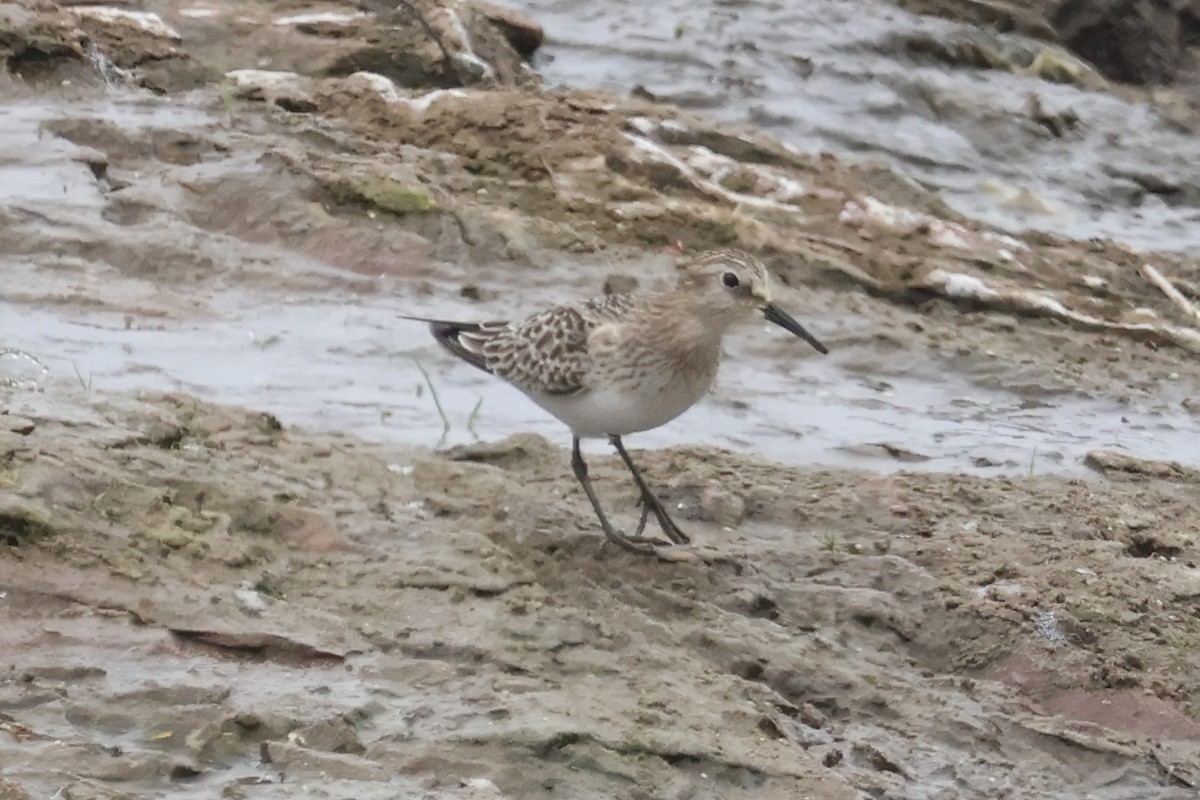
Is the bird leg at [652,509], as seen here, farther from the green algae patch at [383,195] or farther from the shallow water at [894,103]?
the shallow water at [894,103]

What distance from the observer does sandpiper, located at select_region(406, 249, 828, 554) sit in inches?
225

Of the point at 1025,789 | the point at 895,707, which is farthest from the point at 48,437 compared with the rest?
the point at 1025,789

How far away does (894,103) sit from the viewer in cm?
1434

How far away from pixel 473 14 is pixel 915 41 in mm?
5090

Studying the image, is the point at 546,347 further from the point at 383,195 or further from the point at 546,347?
the point at 383,195

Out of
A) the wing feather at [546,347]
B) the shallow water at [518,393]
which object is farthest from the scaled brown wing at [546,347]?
the shallow water at [518,393]

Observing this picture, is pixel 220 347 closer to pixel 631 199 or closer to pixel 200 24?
pixel 631 199

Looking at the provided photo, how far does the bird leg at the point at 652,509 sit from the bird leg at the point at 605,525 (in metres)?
0.07

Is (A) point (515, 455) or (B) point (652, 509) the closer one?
(B) point (652, 509)

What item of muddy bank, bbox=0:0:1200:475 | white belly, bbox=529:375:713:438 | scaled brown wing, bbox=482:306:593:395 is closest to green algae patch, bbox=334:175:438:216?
muddy bank, bbox=0:0:1200:475

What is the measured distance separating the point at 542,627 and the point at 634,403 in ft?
3.94

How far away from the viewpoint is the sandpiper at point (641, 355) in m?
5.72

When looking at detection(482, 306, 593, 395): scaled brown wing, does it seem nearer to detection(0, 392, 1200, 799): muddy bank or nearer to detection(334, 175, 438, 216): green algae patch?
detection(0, 392, 1200, 799): muddy bank

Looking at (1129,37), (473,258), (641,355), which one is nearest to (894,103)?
(1129,37)
